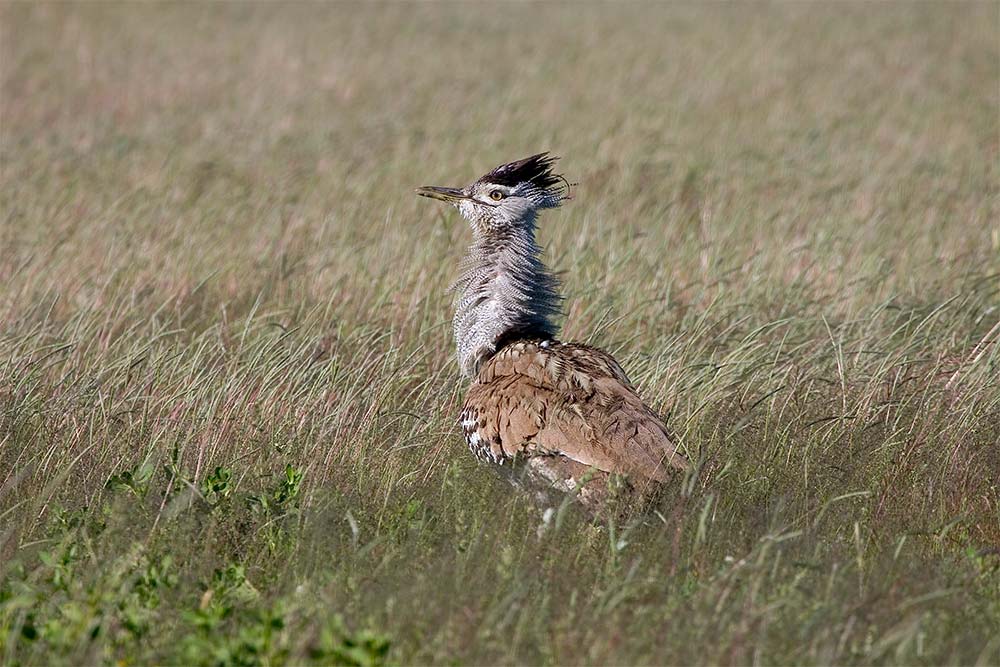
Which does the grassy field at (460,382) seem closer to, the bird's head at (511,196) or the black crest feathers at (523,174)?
the bird's head at (511,196)

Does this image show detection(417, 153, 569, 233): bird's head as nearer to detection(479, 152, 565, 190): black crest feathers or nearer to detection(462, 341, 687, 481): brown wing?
detection(479, 152, 565, 190): black crest feathers

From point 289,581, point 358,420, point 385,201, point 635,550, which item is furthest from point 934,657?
point 385,201

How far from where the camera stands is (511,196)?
5.28m

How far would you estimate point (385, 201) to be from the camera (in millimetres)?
8875

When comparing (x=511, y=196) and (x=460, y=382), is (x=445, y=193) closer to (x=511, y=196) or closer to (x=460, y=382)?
(x=511, y=196)

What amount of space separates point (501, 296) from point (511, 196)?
47cm

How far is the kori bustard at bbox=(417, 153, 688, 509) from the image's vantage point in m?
4.18

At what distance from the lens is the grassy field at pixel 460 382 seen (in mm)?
3502

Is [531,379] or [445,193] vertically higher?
[445,193]

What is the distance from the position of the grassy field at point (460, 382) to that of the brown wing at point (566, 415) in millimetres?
175

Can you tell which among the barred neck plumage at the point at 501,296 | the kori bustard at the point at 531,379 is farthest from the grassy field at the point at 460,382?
the barred neck plumage at the point at 501,296

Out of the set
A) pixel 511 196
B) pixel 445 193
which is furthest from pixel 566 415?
pixel 445 193

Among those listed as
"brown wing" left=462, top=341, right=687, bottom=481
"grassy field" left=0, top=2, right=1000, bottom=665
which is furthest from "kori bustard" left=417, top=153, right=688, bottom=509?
"grassy field" left=0, top=2, right=1000, bottom=665

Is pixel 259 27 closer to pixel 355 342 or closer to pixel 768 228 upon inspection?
pixel 768 228
